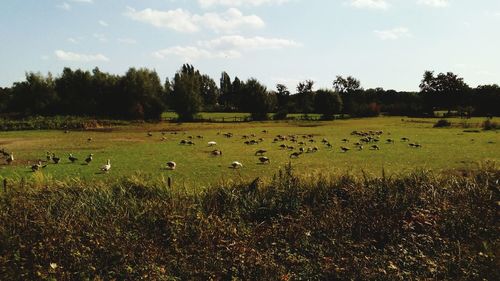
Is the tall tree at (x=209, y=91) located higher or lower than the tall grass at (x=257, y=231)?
higher

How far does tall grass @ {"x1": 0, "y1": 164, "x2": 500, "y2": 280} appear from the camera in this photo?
8859 mm

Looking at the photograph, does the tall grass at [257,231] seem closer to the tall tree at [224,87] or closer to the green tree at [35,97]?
the green tree at [35,97]

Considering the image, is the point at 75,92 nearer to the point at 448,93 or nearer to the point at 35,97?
the point at 35,97

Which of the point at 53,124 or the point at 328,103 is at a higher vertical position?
the point at 328,103

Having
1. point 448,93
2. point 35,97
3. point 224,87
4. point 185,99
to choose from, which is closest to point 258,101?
point 185,99

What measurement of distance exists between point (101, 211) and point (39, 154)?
2833cm

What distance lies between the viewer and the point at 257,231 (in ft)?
37.0

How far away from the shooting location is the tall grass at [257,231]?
8859 millimetres

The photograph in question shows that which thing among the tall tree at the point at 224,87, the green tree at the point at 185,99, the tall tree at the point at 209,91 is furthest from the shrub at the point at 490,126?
the tall tree at the point at 224,87

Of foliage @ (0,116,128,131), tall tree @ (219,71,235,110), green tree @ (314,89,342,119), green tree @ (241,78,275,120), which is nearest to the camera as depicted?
foliage @ (0,116,128,131)

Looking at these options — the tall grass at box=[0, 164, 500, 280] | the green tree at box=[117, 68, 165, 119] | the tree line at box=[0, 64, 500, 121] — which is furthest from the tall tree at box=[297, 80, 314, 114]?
the tall grass at box=[0, 164, 500, 280]

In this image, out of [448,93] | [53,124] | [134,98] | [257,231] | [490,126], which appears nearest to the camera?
[257,231]

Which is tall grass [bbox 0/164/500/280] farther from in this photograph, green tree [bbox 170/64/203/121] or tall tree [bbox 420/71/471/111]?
tall tree [bbox 420/71/471/111]

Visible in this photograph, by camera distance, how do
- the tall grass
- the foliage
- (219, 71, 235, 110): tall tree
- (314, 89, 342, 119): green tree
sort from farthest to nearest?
(219, 71, 235, 110): tall tree, (314, 89, 342, 119): green tree, the foliage, the tall grass
